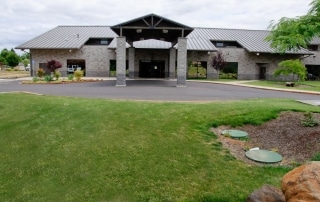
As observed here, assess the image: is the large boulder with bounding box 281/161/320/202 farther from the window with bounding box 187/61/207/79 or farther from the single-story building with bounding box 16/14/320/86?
the window with bounding box 187/61/207/79

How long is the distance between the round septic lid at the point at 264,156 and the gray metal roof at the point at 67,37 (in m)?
32.4

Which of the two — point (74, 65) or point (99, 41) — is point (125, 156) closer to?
point (74, 65)

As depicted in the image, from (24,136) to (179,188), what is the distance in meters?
4.84

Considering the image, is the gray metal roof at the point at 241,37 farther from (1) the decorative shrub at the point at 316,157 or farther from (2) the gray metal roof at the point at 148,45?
(1) the decorative shrub at the point at 316,157

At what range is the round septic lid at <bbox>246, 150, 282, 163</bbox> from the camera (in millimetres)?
6211

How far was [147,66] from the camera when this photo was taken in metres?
37.8

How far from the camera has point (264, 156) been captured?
21.0 ft

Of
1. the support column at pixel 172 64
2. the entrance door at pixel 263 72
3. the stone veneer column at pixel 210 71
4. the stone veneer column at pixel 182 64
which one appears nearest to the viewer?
the stone veneer column at pixel 182 64

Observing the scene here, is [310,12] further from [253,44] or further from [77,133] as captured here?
[253,44]

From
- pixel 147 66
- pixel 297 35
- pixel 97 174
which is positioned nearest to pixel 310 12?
pixel 297 35

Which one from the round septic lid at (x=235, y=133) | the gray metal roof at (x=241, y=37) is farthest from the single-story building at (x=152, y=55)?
the round septic lid at (x=235, y=133)

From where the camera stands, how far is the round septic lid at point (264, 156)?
6.21 meters

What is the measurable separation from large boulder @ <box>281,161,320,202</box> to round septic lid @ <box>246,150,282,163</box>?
1.91 m

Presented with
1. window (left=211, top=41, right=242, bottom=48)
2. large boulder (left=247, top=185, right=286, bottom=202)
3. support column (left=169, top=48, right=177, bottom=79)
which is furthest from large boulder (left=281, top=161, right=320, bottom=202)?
window (left=211, top=41, right=242, bottom=48)
